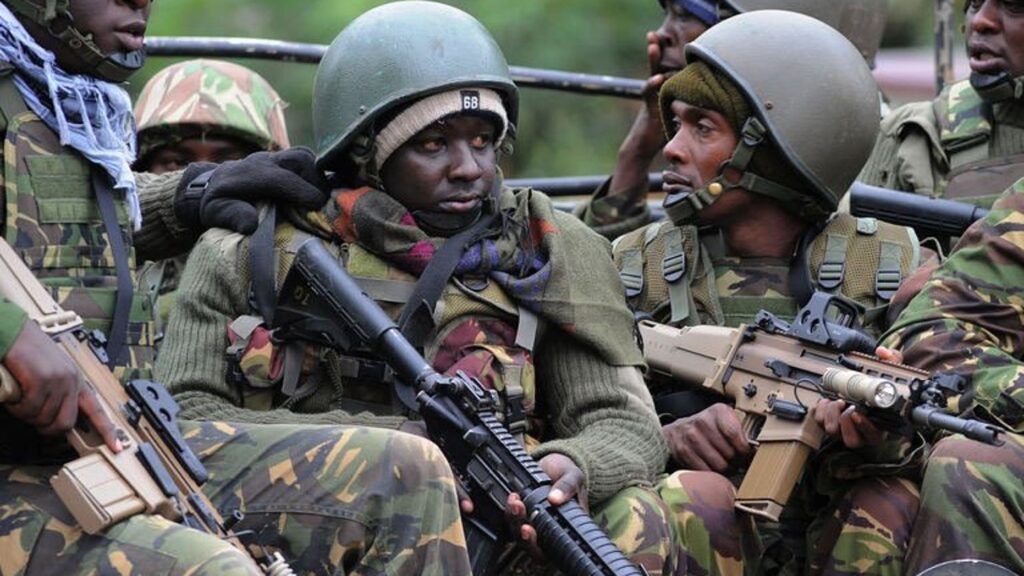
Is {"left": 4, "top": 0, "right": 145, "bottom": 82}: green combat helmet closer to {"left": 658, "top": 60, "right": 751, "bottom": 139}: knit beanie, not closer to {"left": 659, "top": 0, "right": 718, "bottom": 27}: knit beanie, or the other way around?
{"left": 658, "top": 60, "right": 751, "bottom": 139}: knit beanie

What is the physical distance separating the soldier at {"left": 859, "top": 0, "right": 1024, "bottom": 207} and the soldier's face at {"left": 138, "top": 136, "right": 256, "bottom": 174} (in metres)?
2.52

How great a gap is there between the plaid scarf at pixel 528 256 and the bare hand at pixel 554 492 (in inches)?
18.6

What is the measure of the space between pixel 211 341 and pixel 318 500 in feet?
2.93

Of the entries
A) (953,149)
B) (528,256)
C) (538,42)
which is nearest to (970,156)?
(953,149)

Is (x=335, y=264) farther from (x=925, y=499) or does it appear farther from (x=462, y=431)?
(x=925, y=499)

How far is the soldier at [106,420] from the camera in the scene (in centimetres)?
460

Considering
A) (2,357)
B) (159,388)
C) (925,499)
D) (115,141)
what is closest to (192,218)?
(115,141)

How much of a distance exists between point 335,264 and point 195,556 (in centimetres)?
125

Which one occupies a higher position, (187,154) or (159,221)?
(159,221)

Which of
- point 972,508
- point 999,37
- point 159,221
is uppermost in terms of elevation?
point 999,37

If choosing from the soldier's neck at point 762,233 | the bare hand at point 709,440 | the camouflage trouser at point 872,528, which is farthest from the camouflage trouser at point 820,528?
the soldier's neck at point 762,233

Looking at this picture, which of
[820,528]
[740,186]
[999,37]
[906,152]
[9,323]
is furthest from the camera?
[906,152]

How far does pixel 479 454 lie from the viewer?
5.35 m

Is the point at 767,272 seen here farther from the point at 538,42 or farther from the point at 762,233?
the point at 538,42
